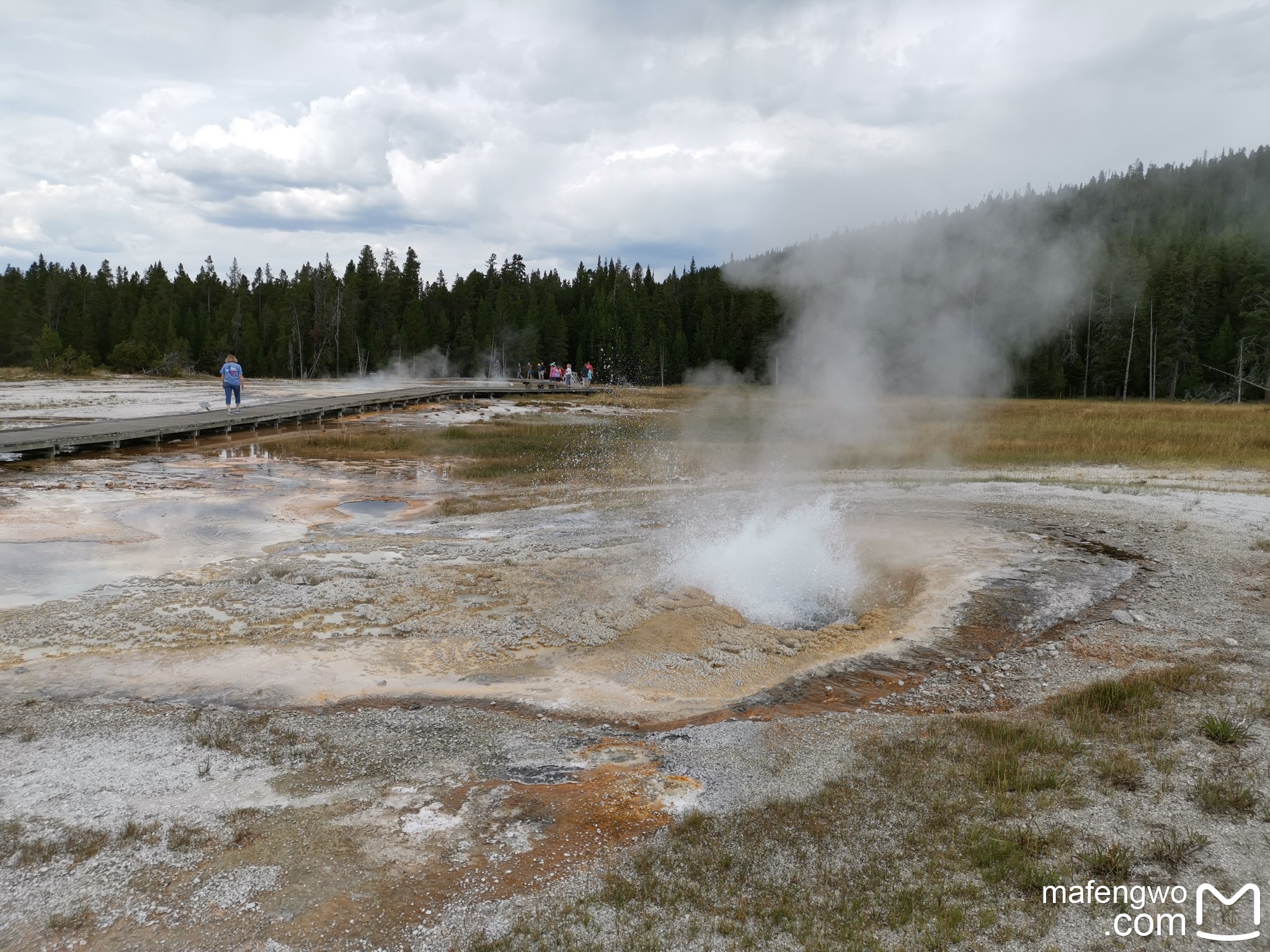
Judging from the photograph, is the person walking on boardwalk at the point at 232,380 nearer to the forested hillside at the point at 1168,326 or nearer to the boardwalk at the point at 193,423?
the boardwalk at the point at 193,423

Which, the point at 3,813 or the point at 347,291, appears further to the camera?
the point at 347,291

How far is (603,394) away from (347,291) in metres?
32.8

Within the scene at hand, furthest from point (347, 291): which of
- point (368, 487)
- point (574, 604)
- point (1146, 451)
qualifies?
point (574, 604)

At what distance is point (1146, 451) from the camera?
20.8 m

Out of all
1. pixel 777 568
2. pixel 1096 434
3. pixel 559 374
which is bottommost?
pixel 777 568

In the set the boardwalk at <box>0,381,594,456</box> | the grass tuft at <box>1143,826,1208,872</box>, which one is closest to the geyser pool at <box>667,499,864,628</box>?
the grass tuft at <box>1143,826,1208,872</box>

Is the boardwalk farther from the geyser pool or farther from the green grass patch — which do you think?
the geyser pool

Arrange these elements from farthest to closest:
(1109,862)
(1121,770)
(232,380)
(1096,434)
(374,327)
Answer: (374,327), (232,380), (1096,434), (1121,770), (1109,862)

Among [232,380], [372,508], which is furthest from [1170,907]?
[232,380]

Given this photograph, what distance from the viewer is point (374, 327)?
232ft

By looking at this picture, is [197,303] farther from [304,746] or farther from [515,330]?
[304,746]

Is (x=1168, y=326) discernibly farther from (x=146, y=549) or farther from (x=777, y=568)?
(x=146, y=549)

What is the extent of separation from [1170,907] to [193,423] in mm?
24465

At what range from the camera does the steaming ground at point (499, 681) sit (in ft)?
11.8
